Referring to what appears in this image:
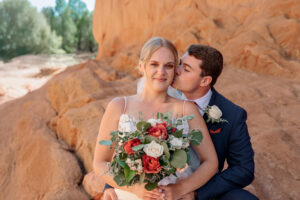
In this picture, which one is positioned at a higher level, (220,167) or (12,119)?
(220,167)

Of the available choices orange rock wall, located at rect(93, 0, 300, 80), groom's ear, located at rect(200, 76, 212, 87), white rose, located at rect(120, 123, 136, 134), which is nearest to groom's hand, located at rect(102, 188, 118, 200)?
white rose, located at rect(120, 123, 136, 134)

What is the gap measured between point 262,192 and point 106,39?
10920 mm

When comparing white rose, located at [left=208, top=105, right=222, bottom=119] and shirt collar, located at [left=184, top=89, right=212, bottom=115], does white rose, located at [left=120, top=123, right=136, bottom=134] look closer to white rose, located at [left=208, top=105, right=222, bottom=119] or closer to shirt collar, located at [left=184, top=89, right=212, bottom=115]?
white rose, located at [left=208, top=105, right=222, bottom=119]

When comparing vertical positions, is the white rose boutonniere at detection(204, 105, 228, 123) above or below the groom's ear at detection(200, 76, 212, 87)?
below

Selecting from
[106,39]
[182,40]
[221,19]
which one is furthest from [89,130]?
[106,39]

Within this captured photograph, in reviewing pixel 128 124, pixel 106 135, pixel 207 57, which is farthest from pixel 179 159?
pixel 207 57

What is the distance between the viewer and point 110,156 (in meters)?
2.27

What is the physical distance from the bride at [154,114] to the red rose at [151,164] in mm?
363

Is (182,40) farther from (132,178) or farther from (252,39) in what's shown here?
(132,178)

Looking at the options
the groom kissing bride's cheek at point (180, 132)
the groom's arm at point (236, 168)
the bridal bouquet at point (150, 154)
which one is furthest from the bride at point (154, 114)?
the bridal bouquet at point (150, 154)

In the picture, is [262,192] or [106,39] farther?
[106,39]

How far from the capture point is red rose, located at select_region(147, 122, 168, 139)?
1.67 metres

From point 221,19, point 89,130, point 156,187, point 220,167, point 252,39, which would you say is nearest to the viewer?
point 156,187

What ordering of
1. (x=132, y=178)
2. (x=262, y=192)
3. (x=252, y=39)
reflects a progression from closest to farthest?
(x=132, y=178)
(x=262, y=192)
(x=252, y=39)
